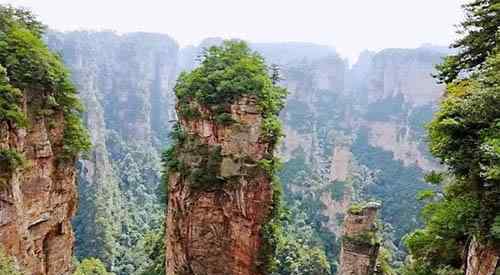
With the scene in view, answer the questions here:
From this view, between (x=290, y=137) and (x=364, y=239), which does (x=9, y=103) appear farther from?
(x=290, y=137)

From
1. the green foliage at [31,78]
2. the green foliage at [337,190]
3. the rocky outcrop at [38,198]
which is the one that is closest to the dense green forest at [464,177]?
the rocky outcrop at [38,198]

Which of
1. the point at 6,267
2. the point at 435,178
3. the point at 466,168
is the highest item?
the point at 466,168

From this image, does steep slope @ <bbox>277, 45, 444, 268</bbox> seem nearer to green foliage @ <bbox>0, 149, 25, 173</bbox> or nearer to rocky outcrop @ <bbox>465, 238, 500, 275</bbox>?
green foliage @ <bbox>0, 149, 25, 173</bbox>

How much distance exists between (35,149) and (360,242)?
12.2 meters

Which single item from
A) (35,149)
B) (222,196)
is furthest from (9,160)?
(222,196)

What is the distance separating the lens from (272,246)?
19.6m

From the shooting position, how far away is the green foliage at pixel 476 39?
11841 millimetres

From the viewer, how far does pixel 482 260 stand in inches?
285

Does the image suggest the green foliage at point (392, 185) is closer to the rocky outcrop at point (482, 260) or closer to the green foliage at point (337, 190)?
the green foliage at point (337, 190)

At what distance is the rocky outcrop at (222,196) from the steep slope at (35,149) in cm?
447

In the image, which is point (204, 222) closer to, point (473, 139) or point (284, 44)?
point (473, 139)

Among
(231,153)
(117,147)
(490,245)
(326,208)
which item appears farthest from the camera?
(117,147)

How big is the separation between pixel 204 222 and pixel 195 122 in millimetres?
4080

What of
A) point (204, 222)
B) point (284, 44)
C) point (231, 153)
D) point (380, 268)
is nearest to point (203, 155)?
point (231, 153)
